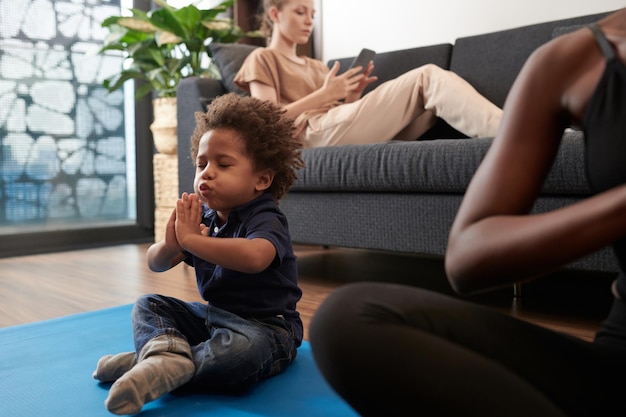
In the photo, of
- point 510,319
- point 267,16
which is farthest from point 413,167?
point 267,16

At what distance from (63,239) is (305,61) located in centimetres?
159

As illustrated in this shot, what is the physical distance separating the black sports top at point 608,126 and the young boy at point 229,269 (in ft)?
2.08

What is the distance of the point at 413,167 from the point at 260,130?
2.12 ft

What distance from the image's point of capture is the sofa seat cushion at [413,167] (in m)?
1.52

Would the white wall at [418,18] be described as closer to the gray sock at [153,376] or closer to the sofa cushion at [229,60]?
the sofa cushion at [229,60]

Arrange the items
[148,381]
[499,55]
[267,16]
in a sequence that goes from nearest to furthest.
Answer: [148,381] < [499,55] < [267,16]

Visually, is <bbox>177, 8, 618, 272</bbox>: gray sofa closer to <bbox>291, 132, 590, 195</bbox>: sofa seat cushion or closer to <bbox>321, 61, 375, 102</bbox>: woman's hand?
<bbox>291, 132, 590, 195</bbox>: sofa seat cushion

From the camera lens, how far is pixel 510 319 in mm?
706

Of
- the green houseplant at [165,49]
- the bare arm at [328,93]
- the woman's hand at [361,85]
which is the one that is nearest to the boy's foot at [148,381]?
the bare arm at [328,93]

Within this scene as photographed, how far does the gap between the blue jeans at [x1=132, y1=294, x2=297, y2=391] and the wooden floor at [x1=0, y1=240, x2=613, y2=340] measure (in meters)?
0.43

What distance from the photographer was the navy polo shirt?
47.3 inches

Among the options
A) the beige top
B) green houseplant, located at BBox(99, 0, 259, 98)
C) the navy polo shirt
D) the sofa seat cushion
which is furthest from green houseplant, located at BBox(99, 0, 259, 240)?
the navy polo shirt

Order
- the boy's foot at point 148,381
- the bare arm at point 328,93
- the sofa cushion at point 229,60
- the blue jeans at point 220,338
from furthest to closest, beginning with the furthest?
the sofa cushion at point 229,60 → the bare arm at point 328,93 → the blue jeans at point 220,338 → the boy's foot at point 148,381

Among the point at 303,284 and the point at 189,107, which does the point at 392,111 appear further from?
the point at 189,107
